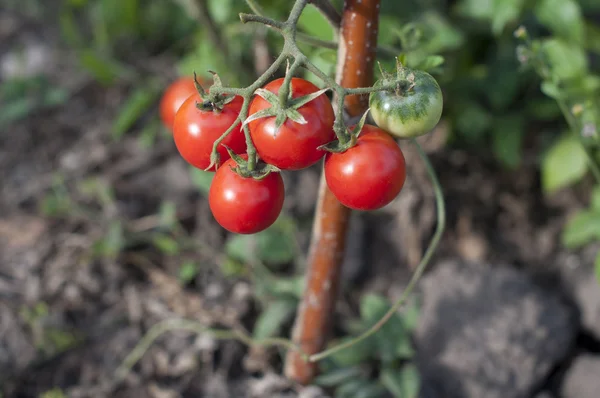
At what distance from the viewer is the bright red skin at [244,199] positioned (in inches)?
46.8

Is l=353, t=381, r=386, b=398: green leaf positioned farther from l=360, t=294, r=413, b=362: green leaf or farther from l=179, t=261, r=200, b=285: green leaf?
l=179, t=261, r=200, b=285: green leaf

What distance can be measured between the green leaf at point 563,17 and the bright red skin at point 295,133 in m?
1.50

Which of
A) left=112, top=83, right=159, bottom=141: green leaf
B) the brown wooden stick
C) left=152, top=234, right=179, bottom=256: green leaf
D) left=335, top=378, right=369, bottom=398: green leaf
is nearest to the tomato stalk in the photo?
the brown wooden stick

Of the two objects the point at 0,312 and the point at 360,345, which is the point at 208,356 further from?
the point at 0,312

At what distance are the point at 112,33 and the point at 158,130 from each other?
0.68 m

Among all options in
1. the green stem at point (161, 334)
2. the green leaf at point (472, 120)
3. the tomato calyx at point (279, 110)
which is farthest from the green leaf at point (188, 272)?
the tomato calyx at point (279, 110)

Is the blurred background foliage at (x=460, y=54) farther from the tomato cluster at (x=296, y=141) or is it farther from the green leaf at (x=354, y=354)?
the green leaf at (x=354, y=354)

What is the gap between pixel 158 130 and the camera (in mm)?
2959

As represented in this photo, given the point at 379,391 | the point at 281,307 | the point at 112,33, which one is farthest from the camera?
the point at 112,33

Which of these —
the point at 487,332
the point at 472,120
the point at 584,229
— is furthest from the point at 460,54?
the point at 487,332

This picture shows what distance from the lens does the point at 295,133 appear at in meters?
1.10

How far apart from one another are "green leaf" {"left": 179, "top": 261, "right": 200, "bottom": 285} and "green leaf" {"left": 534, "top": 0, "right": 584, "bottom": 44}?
1.66 meters

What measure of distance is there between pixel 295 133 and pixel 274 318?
108 cm

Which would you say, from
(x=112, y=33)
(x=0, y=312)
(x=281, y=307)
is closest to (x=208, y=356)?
(x=281, y=307)
